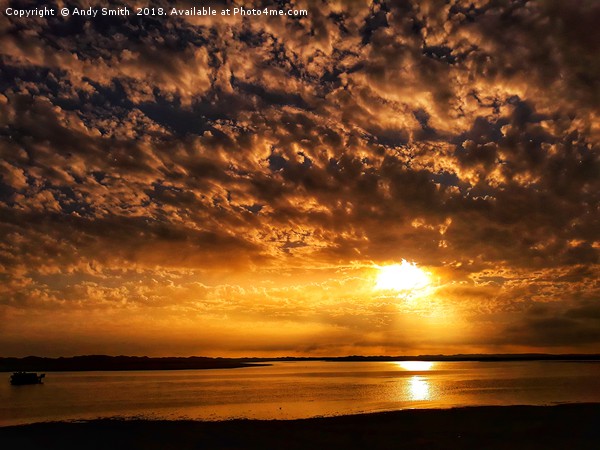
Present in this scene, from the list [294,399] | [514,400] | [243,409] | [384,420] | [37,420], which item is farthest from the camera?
[294,399]

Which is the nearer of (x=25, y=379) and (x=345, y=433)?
(x=345, y=433)

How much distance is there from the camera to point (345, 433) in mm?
31047

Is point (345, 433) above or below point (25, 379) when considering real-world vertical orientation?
above

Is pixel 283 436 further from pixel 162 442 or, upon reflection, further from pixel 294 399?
pixel 294 399

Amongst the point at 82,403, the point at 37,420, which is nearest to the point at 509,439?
the point at 37,420

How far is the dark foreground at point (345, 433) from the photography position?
2781cm

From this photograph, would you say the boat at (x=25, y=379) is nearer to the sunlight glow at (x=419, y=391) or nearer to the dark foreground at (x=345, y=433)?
the dark foreground at (x=345, y=433)

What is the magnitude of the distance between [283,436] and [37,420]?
23.8 metres

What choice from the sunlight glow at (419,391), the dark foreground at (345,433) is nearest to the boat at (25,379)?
the dark foreground at (345,433)

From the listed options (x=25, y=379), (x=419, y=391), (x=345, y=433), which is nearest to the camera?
(x=345, y=433)

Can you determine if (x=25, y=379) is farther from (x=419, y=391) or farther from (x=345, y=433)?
(x=345, y=433)

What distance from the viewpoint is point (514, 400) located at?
52.1 m

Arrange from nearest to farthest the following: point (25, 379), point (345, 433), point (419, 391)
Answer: point (345, 433) → point (419, 391) → point (25, 379)

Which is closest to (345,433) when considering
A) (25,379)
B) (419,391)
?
(419,391)
